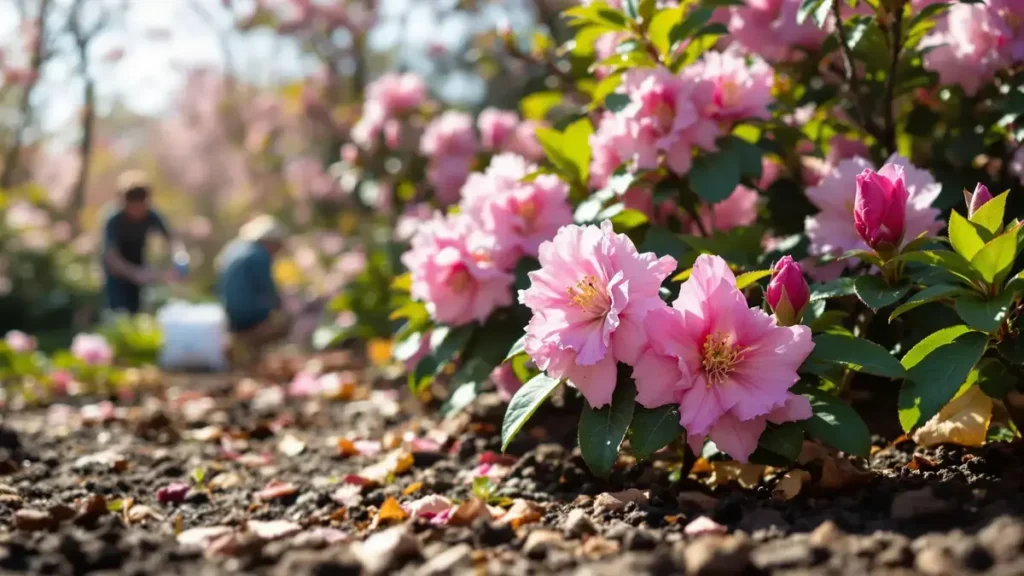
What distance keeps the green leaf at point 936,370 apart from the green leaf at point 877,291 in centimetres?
9

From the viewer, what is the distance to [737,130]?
6.91 feet

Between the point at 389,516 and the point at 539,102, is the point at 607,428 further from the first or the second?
the point at 539,102

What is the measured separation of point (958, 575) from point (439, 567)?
60 centimetres

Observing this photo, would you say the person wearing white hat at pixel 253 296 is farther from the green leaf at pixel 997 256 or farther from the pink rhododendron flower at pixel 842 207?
the green leaf at pixel 997 256

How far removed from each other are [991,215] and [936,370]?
26cm

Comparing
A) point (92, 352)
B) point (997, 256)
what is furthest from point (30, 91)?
point (997, 256)

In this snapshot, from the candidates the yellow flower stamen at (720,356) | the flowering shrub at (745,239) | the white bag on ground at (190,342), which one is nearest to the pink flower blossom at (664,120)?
the flowering shrub at (745,239)

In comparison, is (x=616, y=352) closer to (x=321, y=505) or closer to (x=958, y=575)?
(x=958, y=575)

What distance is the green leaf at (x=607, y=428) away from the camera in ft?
4.83

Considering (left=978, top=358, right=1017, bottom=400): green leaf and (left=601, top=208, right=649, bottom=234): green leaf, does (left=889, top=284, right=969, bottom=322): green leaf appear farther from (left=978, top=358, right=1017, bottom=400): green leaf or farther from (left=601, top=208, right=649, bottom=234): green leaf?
(left=601, top=208, right=649, bottom=234): green leaf

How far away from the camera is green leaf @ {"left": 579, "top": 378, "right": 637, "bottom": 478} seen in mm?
1473

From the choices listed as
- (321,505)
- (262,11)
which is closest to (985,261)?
(321,505)

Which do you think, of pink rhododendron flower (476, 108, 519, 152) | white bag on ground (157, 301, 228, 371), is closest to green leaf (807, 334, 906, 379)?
pink rhododendron flower (476, 108, 519, 152)

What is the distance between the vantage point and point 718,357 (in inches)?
56.0
